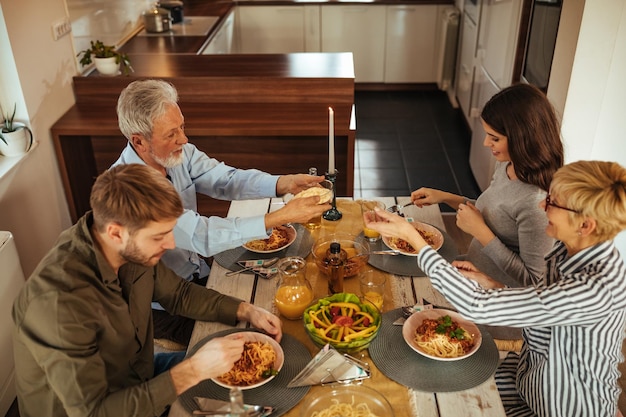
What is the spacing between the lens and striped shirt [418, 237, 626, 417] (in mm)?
1444

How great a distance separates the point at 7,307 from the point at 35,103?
111 cm

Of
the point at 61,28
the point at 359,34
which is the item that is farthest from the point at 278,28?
the point at 61,28

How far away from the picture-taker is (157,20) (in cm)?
464

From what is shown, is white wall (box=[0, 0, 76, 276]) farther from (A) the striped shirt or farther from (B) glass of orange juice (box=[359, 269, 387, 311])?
(A) the striped shirt

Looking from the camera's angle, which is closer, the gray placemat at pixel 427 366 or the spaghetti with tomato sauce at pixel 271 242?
the gray placemat at pixel 427 366

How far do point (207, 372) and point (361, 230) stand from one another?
2.99ft

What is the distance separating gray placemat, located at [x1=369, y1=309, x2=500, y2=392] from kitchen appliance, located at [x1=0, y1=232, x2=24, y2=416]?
1.51 metres

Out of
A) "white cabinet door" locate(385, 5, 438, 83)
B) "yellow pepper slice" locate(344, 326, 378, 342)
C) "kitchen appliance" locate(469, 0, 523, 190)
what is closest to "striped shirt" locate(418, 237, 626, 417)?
"yellow pepper slice" locate(344, 326, 378, 342)

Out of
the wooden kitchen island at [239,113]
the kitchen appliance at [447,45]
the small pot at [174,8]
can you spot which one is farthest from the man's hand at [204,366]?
the kitchen appliance at [447,45]

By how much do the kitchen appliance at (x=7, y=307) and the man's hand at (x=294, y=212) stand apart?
1092 mm

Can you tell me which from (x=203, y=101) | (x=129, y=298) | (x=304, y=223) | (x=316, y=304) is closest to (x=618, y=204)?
(x=316, y=304)

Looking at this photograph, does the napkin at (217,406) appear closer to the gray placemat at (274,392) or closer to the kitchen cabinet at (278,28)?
the gray placemat at (274,392)

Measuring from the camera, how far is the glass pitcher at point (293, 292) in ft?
5.57

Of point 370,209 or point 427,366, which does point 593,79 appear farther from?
point 427,366
